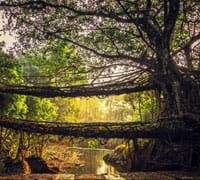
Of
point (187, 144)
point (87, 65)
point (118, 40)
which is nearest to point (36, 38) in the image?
point (87, 65)

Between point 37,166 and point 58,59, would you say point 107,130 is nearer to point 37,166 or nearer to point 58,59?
point 37,166

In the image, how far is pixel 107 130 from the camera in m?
4.13

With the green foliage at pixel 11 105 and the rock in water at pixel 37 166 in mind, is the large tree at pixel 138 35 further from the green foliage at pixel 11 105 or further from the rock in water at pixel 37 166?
the rock in water at pixel 37 166

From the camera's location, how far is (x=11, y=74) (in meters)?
6.91

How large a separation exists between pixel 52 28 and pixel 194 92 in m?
5.67

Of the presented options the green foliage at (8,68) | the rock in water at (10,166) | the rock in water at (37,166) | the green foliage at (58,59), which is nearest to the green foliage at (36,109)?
→ the green foliage at (8,68)

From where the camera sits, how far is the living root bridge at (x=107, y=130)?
4020mm

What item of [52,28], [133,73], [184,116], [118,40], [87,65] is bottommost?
[184,116]

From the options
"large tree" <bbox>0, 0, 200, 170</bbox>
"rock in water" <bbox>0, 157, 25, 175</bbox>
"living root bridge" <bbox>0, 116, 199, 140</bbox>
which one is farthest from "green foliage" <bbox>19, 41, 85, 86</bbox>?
"rock in water" <bbox>0, 157, 25, 175</bbox>

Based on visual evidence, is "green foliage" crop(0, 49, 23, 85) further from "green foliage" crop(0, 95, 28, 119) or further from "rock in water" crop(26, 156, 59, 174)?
"rock in water" crop(26, 156, 59, 174)

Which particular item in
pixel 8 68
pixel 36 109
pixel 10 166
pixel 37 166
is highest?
pixel 8 68

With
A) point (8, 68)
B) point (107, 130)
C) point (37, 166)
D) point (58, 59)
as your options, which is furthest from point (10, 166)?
point (58, 59)

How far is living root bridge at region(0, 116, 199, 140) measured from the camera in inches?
158

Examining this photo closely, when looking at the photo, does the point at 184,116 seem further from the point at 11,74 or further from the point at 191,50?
the point at 11,74
